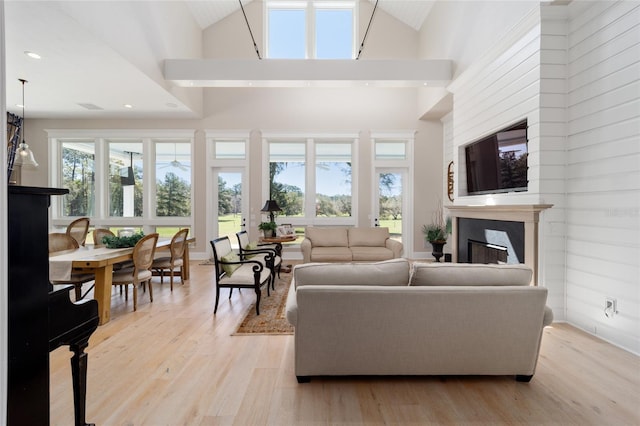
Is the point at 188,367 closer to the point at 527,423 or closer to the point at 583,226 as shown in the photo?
the point at 527,423

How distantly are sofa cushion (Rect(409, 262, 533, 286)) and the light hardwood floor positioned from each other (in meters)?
0.68

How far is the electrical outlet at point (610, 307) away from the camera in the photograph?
2.75 m

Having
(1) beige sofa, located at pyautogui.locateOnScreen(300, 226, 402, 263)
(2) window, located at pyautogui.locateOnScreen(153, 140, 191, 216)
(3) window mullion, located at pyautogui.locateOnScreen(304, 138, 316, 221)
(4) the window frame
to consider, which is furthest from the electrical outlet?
(2) window, located at pyautogui.locateOnScreen(153, 140, 191, 216)

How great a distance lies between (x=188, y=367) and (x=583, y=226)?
3.76 metres

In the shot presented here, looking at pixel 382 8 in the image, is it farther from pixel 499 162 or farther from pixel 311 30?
pixel 499 162

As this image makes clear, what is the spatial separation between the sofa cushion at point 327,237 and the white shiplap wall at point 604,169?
3.43m

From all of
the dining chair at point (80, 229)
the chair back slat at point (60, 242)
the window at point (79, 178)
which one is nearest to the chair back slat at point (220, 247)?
the chair back slat at point (60, 242)

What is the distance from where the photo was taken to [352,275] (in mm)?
2154

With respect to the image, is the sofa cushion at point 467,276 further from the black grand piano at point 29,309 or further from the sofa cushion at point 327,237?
the sofa cushion at point 327,237

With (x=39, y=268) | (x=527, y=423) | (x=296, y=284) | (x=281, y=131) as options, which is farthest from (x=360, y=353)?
(x=281, y=131)

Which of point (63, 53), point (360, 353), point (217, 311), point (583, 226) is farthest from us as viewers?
point (63, 53)

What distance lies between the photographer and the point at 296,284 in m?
2.21

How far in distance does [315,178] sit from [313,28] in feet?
10.7

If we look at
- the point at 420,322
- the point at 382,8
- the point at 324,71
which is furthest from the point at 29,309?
the point at 382,8
